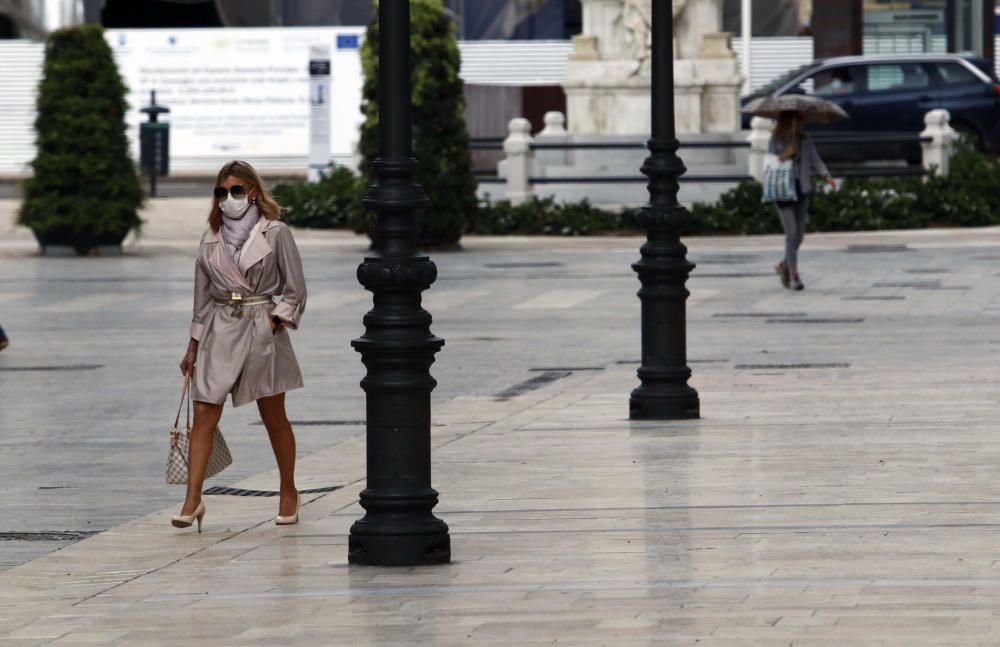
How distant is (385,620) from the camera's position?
7148mm

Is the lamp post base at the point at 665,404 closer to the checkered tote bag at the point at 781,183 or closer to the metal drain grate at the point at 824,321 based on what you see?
the metal drain grate at the point at 824,321

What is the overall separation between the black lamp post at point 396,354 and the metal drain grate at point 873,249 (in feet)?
61.4

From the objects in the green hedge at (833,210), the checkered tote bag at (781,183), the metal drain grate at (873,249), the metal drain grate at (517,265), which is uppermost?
the checkered tote bag at (781,183)

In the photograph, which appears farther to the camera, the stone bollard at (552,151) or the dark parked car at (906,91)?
the dark parked car at (906,91)

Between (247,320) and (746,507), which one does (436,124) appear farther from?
(746,507)

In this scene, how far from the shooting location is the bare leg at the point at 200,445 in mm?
9203

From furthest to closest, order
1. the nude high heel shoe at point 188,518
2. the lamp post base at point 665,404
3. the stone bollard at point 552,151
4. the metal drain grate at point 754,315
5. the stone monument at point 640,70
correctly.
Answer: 1. the stone bollard at point 552,151
2. the stone monument at point 640,70
3. the metal drain grate at point 754,315
4. the lamp post base at point 665,404
5. the nude high heel shoe at point 188,518

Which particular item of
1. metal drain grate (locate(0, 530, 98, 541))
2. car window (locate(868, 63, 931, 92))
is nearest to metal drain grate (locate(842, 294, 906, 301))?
metal drain grate (locate(0, 530, 98, 541))

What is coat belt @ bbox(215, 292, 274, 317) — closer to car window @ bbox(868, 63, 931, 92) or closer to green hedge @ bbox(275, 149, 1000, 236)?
green hedge @ bbox(275, 149, 1000, 236)

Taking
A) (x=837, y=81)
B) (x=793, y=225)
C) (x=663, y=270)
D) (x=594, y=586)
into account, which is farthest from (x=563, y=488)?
(x=837, y=81)

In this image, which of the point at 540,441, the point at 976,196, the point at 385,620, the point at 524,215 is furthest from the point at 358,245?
the point at 385,620

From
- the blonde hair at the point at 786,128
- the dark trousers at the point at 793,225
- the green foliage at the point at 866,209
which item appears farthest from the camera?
the green foliage at the point at 866,209

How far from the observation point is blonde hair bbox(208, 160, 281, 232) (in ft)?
30.3

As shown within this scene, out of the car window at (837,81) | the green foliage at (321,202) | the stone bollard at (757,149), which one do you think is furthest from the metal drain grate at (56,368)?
the car window at (837,81)
